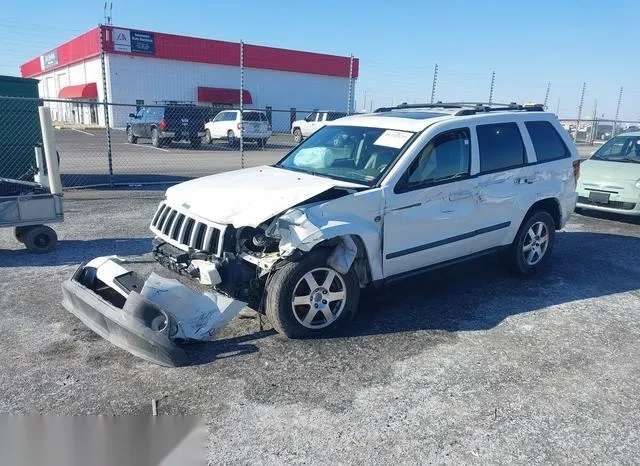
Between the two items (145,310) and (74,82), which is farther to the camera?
(74,82)

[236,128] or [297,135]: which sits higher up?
[236,128]

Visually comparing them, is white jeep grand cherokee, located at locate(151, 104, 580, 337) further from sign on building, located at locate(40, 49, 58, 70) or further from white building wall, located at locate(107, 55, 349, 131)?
sign on building, located at locate(40, 49, 58, 70)

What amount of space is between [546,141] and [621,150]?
4.70 meters

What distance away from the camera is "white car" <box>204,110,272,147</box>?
2314 centimetres

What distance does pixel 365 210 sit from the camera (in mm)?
4152

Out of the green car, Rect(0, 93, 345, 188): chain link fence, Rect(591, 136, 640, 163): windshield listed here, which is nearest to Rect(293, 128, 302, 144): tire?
Rect(0, 93, 345, 188): chain link fence

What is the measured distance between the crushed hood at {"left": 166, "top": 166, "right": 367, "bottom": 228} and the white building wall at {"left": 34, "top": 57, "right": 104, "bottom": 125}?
34.0 m

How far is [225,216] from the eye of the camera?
157 inches

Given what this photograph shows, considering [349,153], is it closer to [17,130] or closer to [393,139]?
[393,139]

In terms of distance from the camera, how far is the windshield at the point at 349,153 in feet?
15.1

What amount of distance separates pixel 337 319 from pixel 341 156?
169 centimetres

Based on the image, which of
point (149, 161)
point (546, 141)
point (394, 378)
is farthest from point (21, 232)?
point (149, 161)

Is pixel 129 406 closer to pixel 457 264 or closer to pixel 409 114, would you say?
pixel 457 264

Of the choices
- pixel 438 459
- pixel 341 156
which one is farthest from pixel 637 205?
pixel 438 459
